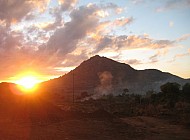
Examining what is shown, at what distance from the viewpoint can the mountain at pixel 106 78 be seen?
140 metres

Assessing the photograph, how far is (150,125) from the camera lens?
23.6m

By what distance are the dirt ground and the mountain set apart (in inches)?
4273

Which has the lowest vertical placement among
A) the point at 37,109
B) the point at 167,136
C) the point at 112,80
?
the point at 167,136

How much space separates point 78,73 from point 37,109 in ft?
469

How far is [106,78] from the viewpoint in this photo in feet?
512

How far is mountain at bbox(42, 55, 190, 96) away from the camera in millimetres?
140113

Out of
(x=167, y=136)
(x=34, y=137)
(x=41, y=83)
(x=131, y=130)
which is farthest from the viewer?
(x=41, y=83)

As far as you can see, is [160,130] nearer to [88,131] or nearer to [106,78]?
[88,131]

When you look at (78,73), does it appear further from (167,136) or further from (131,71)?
(167,136)

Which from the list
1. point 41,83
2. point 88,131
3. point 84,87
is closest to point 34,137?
point 88,131

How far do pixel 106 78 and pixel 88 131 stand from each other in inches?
5380

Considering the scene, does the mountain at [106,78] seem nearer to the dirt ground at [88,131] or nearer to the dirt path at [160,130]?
the dirt path at [160,130]

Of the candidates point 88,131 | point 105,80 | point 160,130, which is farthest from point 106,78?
point 88,131

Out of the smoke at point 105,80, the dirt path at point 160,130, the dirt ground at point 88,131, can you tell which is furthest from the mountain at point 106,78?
the dirt ground at point 88,131
